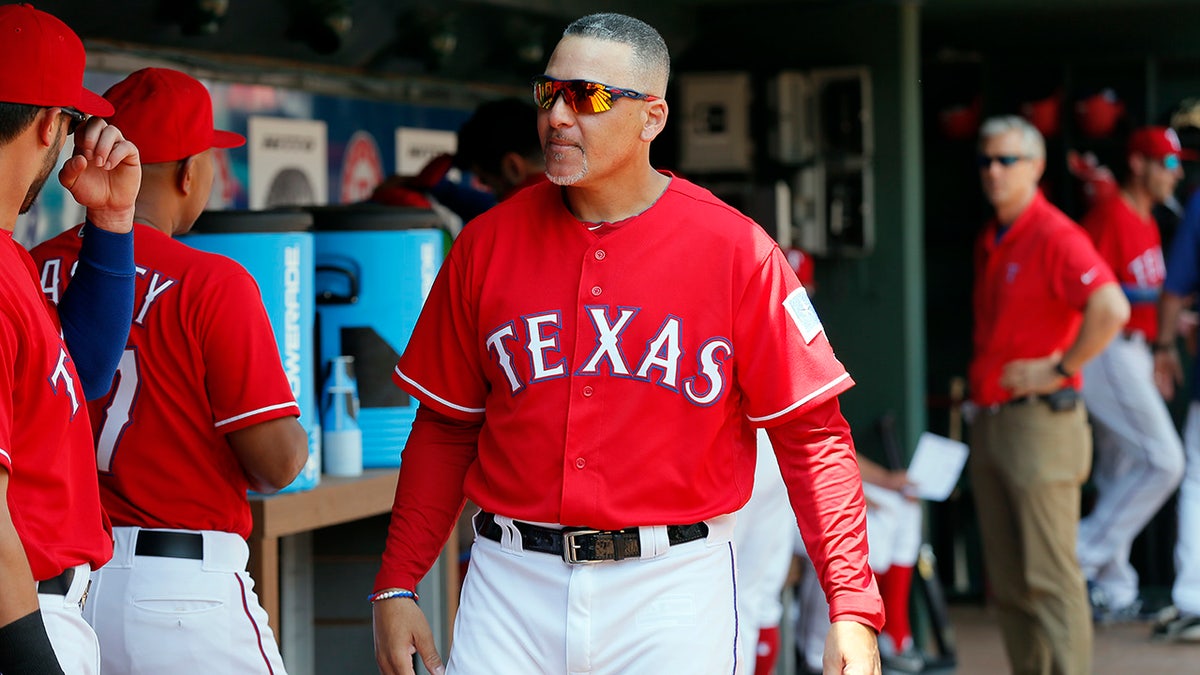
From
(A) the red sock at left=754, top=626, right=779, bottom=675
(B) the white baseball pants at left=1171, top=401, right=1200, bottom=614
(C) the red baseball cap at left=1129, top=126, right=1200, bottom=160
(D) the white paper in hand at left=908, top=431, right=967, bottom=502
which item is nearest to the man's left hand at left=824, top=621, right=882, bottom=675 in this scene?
(A) the red sock at left=754, top=626, right=779, bottom=675

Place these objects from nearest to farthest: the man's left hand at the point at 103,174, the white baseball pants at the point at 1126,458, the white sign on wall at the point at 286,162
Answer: the man's left hand at the point at 103,174
the white sign on wall at the point at 286,162
the white baseball pants at the point at 1126,458

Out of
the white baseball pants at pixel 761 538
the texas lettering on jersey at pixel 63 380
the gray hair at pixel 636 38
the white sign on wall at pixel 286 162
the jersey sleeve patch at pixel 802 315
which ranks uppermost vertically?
the white sign on wall at pixel 286 162

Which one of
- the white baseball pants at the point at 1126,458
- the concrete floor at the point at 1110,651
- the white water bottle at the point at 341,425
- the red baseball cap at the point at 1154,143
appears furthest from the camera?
the red baseball cap at the point at 1154,143

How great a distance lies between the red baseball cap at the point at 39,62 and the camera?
2.33 m

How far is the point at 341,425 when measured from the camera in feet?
13.7

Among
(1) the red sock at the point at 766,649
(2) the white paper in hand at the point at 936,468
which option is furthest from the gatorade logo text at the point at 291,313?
(2) the white paper in hand at the point at 936,468

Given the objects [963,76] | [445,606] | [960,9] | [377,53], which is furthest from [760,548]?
[963,76]

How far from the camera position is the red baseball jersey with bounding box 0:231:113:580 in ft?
7.31

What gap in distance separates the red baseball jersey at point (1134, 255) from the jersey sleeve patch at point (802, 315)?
20.3 ft

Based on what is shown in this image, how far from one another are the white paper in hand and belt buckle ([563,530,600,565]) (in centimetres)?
431

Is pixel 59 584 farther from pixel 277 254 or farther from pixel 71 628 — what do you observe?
pixel 277 254

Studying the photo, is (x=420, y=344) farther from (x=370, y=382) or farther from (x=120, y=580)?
(x=370, y=382)

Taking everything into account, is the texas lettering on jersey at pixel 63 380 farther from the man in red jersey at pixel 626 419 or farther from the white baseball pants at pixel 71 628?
the man in red jersey at pixel 626 419

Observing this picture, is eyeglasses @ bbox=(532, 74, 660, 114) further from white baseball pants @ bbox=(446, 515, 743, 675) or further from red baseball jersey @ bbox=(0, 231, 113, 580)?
red baseball jersey @ bbox=(0, 231, 113, 580)
